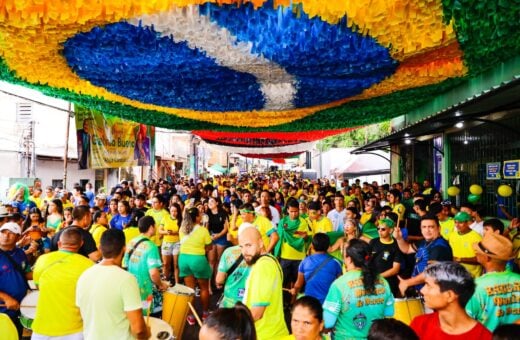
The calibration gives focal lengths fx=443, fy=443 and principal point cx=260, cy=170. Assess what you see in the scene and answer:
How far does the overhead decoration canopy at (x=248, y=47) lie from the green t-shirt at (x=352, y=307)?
1.92 metres

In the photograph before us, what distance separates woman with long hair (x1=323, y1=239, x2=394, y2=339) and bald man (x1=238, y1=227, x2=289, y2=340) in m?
0.35

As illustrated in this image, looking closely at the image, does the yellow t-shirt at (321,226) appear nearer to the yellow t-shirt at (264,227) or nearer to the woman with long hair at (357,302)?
the yellow t-shirt at (264,227)

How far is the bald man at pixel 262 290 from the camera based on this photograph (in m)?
2.95

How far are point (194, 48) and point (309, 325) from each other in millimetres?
2642

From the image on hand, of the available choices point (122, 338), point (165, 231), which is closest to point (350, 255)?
point (122, 338)

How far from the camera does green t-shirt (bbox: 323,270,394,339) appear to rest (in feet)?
9.94

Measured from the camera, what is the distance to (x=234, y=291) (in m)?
3.52

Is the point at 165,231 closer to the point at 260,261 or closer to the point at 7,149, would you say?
the point at 260,261

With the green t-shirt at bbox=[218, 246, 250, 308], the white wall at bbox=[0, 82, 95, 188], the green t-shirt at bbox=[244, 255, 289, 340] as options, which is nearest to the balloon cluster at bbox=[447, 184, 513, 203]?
the green t-shirt at bbox=[218, 246, 250, 308]

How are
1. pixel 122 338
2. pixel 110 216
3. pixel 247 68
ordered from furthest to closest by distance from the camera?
1. pixel 110 216
2. pixel 247 68
3. pixel 122 338

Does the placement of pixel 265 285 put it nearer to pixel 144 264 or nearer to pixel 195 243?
pixel 144 264

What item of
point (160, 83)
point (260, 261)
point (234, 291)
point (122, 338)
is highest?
point (160, 83)

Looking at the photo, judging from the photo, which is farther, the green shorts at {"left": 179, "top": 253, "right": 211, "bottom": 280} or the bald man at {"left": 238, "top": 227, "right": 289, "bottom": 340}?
the green shorts at {"left": 179, "top": 253, "right": 211, "bottom": 280}

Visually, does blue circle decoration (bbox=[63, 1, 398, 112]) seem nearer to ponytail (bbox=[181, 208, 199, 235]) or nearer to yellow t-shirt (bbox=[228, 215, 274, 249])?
ponytail (bbox=[181, 208, 199, 235])
